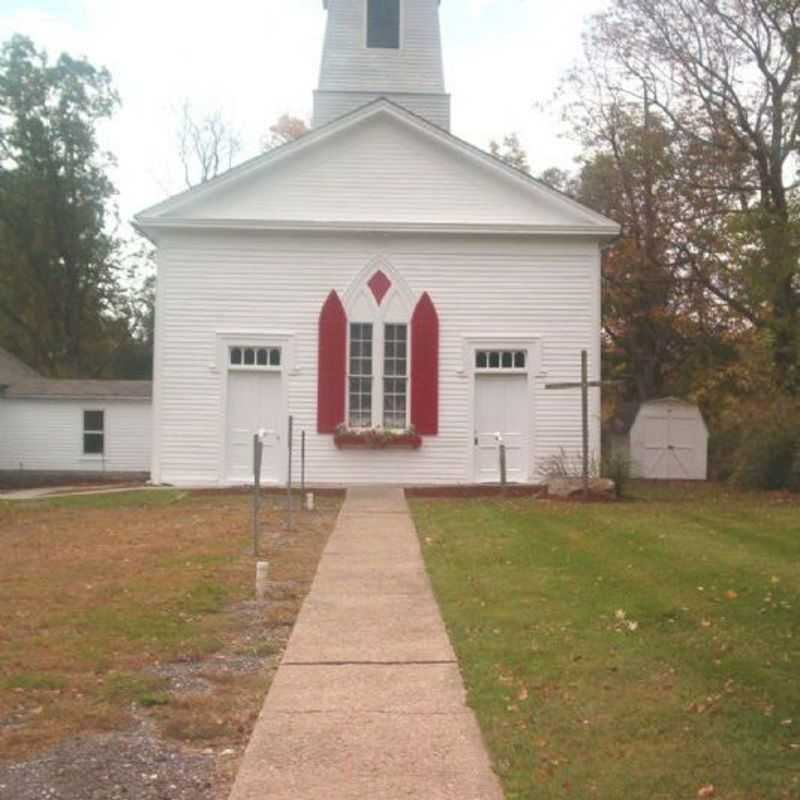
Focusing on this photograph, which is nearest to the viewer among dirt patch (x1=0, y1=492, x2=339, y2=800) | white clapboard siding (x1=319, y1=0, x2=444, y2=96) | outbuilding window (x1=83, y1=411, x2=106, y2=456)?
dirt patch (x1=0, y1=492, x2=339, y2=800)

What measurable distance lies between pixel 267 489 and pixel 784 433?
950 cm

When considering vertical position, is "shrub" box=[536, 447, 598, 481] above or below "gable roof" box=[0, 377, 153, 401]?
below

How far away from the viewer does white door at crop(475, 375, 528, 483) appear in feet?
65.4

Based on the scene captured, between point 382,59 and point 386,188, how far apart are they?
14.9 feet

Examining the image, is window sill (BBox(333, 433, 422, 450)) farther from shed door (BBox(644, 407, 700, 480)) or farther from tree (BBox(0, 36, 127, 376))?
tree (BBox(0, 36, 127, 376))

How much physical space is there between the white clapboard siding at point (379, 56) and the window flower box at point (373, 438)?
7.69 metres

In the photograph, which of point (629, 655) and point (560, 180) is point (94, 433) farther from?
point (629, 655)

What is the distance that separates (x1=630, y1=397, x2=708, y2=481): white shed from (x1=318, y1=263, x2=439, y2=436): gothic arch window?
10.4m

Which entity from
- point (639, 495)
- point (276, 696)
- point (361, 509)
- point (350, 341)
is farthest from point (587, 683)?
point (350, 341)

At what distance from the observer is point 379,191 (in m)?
19.9

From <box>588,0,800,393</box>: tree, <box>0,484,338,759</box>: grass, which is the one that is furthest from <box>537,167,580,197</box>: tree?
<box>0,484,338,759</box>: grass

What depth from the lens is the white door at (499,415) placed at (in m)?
19.9

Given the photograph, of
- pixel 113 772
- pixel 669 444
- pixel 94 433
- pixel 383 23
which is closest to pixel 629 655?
pixel 113 772

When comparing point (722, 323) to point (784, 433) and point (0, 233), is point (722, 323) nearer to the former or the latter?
point (784, 433)
